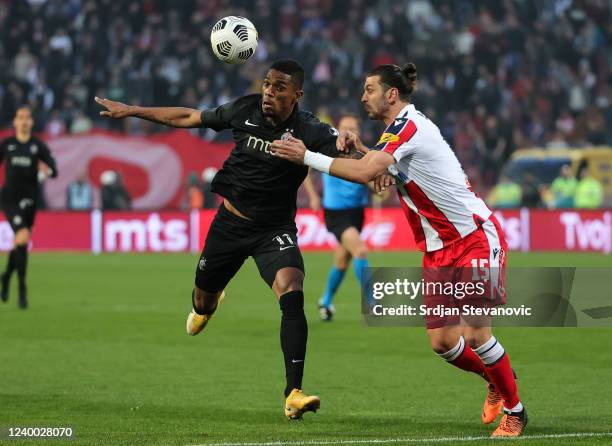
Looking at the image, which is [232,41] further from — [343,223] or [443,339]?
[343,223]

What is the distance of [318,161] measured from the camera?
7434 millimetres

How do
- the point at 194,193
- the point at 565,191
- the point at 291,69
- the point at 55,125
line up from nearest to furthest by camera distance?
the point at 291,69 → the point at 194,193 → the point at 565,191 → the point at 55,125

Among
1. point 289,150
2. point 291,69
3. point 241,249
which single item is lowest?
point 241,249

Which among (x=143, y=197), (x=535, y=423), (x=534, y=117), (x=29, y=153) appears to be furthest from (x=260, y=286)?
(x=534, y=117)

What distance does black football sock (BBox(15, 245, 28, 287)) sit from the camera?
16.2 meters

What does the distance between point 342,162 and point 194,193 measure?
67.3 feet

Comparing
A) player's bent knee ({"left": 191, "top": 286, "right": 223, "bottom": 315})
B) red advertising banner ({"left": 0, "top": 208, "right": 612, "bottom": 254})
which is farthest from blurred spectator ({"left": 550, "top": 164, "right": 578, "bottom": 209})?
player's bent knee ({"left": 191, "top": 286, "right": 223, "bottom": 315})

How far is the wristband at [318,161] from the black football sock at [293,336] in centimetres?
111

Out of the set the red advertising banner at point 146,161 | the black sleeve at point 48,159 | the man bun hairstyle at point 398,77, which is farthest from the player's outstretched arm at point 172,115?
the red advertising banner at point 146,161

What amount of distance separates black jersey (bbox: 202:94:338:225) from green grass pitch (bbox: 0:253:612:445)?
4.61 feet

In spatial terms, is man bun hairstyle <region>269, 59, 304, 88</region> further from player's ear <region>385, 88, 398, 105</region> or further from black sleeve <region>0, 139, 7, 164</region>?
black sleeve <region>0, 139, 7, 164</region>

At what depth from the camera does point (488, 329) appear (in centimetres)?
764

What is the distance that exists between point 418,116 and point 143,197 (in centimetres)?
2077

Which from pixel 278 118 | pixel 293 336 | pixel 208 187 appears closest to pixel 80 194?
pixel 208 187
